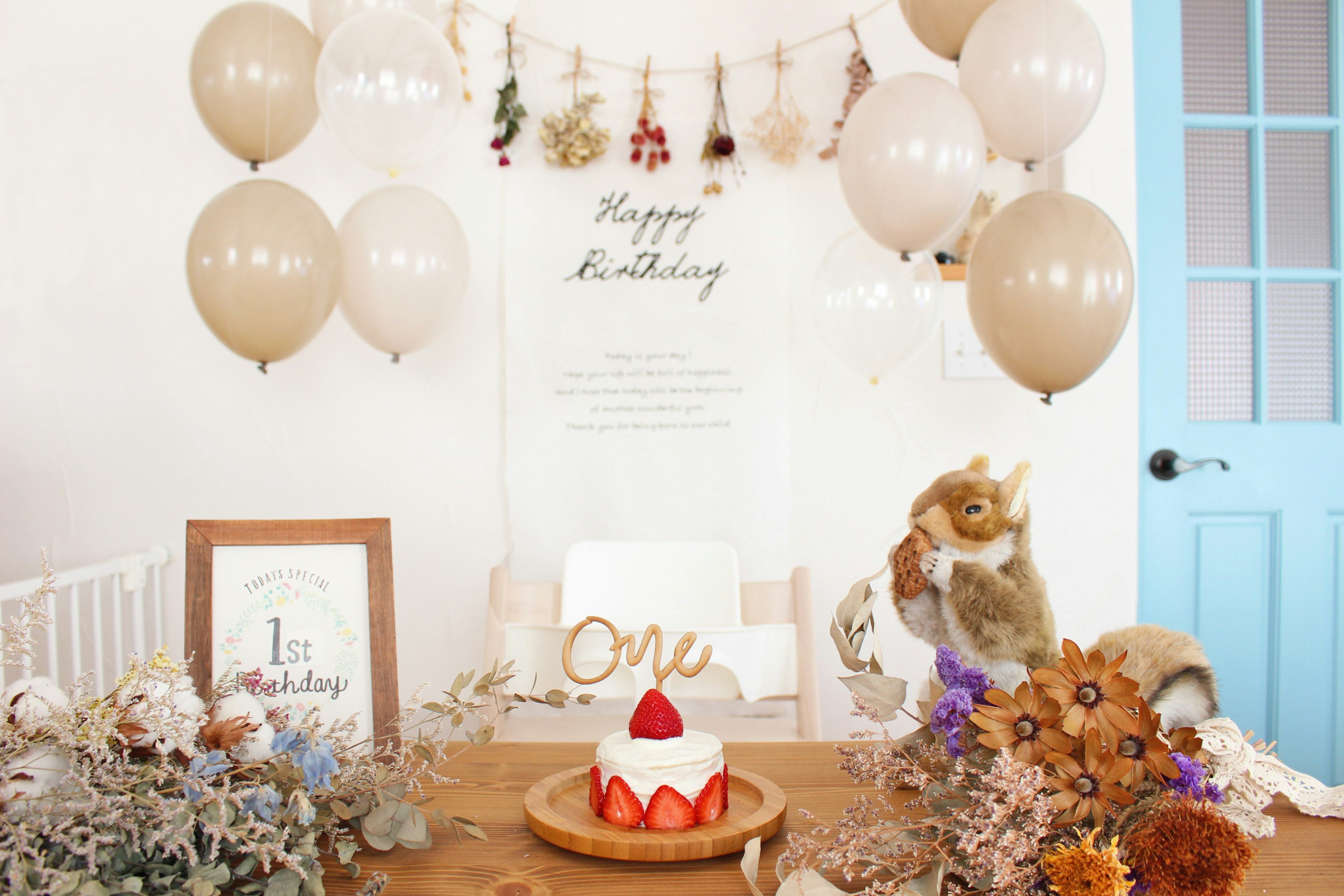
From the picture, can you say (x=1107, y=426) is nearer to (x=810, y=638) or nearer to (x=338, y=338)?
(x=810, y=638)

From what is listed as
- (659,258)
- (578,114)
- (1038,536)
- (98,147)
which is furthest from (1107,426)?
(98,147)

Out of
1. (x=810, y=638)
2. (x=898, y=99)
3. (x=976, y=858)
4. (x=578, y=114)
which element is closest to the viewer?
(x=976, y=858)

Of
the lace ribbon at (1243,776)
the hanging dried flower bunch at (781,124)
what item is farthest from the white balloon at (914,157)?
the lace ribbon at (1243,776)

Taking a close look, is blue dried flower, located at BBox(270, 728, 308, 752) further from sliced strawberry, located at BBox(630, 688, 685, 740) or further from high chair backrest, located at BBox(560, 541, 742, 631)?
high chair backrest, located at BBox(560, 541, 742, 631)

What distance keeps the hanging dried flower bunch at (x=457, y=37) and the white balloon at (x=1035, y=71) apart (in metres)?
1.24

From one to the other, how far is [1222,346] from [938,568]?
156cm

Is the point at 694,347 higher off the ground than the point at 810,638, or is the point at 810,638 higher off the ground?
the point at 694,347

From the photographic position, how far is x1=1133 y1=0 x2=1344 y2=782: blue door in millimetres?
2135

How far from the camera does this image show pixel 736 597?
1.84 meters

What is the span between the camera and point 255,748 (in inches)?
27.9

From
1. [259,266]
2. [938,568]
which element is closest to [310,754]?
[938,568]

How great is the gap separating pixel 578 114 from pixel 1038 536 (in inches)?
62.7

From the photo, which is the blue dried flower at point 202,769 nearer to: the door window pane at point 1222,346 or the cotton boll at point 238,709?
the cotton boll at point 238,709

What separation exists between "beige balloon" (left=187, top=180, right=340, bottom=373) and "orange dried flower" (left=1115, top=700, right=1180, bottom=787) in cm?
155
